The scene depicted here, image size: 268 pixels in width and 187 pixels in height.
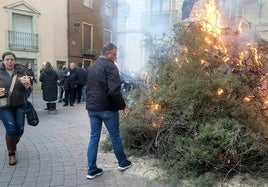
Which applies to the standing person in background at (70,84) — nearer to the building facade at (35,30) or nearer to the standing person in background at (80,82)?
the standing person in background at (80,82)

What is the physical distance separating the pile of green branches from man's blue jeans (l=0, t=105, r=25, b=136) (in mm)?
1561

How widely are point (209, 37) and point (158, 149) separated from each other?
5.96 feet

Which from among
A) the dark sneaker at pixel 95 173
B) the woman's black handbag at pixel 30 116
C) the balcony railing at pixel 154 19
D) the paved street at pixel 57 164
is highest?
the balcony railing at pixel 154 19

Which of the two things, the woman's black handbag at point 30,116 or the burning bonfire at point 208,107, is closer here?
the burning bonfire at point 208,107

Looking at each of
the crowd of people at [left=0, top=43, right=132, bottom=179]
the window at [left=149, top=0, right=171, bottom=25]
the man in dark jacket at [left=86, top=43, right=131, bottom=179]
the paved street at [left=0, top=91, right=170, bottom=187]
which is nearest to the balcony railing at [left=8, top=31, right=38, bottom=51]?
the window at [left=149, top=0, right=171, bottom=25]

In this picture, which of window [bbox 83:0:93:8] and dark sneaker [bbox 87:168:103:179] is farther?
window [bbox 83:0:93:8]

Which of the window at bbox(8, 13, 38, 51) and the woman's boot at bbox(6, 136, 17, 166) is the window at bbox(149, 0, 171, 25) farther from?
the window at bbox(8, 13, 38, 51)

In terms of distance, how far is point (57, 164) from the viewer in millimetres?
4848

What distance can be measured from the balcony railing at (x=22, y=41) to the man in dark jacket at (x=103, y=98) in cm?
1679

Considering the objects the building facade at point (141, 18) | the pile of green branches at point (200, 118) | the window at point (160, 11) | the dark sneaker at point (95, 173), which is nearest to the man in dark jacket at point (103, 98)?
the dark sneaker at point (95, 173)

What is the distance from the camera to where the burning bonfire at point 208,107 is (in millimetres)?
4008

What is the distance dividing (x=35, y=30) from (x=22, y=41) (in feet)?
3.85

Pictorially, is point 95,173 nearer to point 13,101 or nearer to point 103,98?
point 103,98

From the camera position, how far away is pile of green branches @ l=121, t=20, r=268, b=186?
3992mm
